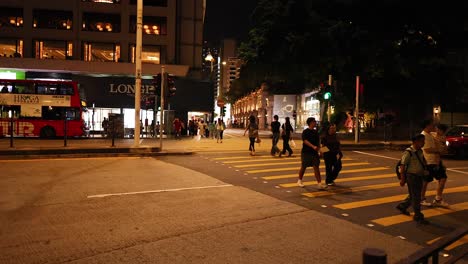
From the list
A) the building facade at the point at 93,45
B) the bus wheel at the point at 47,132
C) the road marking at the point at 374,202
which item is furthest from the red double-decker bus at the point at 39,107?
the road marking at the point at 374,202

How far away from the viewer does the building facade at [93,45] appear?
125ft

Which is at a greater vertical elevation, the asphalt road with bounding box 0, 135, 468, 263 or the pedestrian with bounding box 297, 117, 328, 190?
the pedestrian with bounding box 297, 117, 328, 190

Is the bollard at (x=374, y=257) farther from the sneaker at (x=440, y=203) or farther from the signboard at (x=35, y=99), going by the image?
the signboard at (x=35, y=99)

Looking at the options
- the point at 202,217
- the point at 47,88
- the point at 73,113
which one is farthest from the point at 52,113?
the point at 202,217

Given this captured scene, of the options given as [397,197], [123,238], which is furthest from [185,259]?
[397,197]

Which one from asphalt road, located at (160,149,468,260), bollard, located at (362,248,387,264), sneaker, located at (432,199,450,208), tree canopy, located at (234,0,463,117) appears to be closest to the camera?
bollard, located at (362,248,387,264)

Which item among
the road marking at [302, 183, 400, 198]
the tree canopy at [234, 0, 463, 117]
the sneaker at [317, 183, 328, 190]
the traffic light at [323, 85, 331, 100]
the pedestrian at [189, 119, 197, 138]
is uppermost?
the tree canopy at [234, 0, 463, 117]

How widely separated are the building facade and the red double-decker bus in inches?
361

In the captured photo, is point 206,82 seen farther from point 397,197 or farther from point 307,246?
point 307,246

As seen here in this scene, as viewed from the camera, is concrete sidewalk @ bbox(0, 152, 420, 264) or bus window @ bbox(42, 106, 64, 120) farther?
bus window @ bbox(42, 106, 64, 120)

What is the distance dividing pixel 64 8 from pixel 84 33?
8.72 ft

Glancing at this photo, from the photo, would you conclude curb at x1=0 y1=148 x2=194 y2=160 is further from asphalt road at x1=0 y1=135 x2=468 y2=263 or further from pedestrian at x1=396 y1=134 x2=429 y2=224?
pedestrian at x1=396 y1=134 x2=429 y2=224

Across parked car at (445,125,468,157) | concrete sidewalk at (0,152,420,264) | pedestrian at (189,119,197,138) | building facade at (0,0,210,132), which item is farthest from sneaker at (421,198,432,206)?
building facade at (0,0,210,132)

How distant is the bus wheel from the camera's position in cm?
2777
